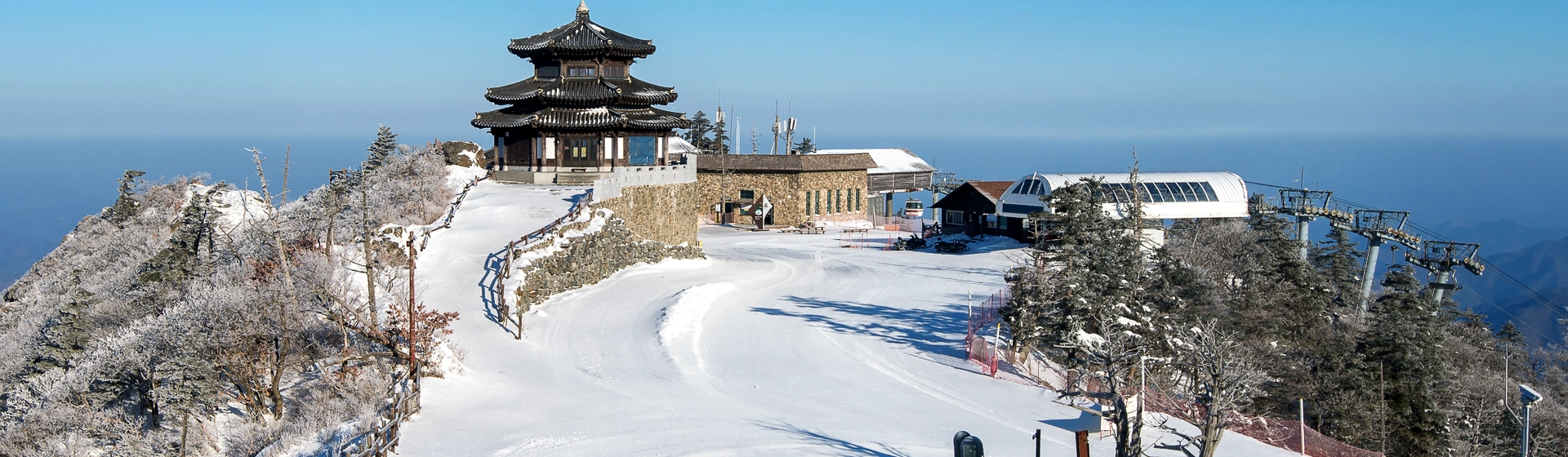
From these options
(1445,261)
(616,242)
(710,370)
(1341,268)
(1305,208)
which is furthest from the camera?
(1305,208)

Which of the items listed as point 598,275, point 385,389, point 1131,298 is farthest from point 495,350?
point 1131,298

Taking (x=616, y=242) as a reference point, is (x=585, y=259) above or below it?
below

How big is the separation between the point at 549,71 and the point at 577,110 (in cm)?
253

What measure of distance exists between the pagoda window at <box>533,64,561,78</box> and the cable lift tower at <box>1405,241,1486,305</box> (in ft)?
114

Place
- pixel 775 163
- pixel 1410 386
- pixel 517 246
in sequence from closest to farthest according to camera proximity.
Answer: pixel 1410 386 → pixel 517 246 → pixel 775 163

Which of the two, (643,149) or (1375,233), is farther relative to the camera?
(643,149)

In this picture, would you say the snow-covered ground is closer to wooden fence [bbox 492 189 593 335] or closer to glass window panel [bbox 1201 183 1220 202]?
wooden fence [bbox 492 189 593 335]

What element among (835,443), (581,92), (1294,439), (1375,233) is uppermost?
(581,92)

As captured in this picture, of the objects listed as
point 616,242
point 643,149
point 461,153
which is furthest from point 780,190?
point 616,242

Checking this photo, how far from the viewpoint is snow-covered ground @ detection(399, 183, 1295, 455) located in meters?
19.9

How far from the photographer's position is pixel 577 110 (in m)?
45.8

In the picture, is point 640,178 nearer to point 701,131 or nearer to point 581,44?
point 581,44

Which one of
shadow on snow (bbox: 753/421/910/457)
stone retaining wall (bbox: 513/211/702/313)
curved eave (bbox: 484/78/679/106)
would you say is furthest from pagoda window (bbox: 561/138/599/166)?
shadow on snow (bbox: 753/421/910/457)

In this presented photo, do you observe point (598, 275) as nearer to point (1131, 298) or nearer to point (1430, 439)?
point (1131, 298)
